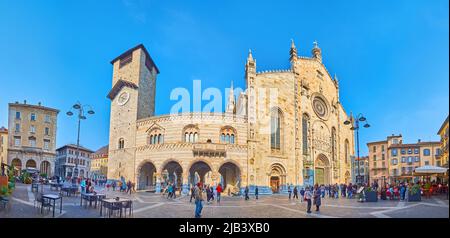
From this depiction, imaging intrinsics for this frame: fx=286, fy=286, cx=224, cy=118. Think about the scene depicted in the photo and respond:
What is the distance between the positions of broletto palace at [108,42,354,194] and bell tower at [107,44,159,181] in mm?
105

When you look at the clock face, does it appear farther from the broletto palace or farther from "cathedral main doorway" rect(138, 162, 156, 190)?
"cathedral main doorway" rect(138, 162, 156, 190)

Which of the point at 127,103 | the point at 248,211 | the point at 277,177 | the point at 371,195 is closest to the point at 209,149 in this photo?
the point at 277,177

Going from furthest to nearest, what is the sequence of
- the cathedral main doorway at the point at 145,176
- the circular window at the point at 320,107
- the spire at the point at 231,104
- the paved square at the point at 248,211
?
1. the spire at the point at 231,104
2. the circular window at the point at 320,107
3. the cathedral main doorway at the point at 145,176
4. the paved square at the point at 248,211

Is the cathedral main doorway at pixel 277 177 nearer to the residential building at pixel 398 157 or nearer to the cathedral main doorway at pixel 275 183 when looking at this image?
the cathedral main doorway at pixel 275 183

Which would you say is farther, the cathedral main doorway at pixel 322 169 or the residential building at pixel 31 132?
the cathedral main doorway at pixel 322 169

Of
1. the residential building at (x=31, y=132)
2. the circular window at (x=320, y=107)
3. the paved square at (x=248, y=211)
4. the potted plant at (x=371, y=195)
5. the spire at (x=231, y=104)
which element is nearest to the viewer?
the paved square at (x=248, y=211)

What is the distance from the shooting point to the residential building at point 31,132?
12641 millimetres

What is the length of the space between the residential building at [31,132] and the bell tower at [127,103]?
14.0 metres

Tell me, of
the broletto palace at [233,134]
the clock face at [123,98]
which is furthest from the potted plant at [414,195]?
Result: the clock face at [123,98]

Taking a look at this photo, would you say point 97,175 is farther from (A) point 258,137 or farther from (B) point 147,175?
(A) point 258,137

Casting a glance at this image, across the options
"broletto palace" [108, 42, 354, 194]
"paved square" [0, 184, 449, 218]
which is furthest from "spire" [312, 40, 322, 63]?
"paved square" [0, 184, 449, 218]

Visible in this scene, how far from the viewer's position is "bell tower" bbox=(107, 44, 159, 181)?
31.4 metres
